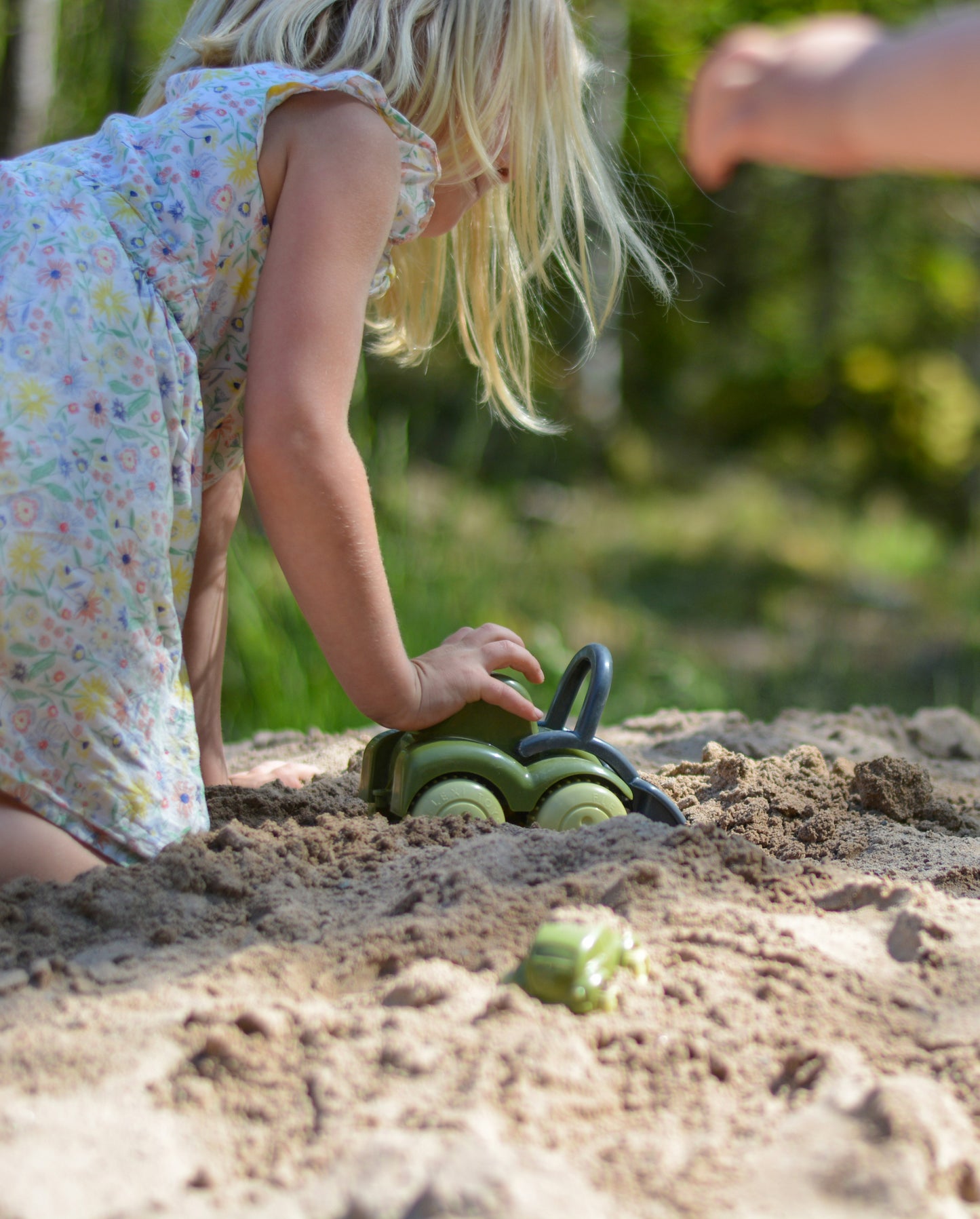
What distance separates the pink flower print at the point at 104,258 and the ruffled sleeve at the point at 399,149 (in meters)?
0.23

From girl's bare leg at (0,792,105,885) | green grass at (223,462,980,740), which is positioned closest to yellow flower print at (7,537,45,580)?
girl's bare leg at (0,792,105,885)

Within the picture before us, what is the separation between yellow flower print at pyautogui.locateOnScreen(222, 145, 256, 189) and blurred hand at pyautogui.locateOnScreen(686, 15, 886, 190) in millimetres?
577

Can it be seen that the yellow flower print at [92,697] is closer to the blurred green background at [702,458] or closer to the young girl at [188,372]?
the young girl at [188,372]

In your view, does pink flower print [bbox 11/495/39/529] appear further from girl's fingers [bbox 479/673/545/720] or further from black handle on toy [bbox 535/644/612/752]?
black handle on toy [bbox 535/644/612/752]

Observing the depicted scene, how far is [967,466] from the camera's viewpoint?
8.80m

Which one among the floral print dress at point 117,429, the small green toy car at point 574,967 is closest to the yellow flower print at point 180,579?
the floral print dress at point 117,429

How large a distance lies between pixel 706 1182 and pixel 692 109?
1021 millimetres

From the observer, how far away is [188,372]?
59.1 inches

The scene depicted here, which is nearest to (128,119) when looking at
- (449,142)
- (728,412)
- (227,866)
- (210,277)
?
(210,277)

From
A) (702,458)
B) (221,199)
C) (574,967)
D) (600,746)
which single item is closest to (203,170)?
(221,199)

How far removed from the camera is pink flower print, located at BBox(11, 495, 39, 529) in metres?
1.39

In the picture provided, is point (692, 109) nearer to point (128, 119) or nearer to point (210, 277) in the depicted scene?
point (210, 277)

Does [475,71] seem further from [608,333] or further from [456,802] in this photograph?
[608,333]

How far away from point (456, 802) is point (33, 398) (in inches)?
28.8
